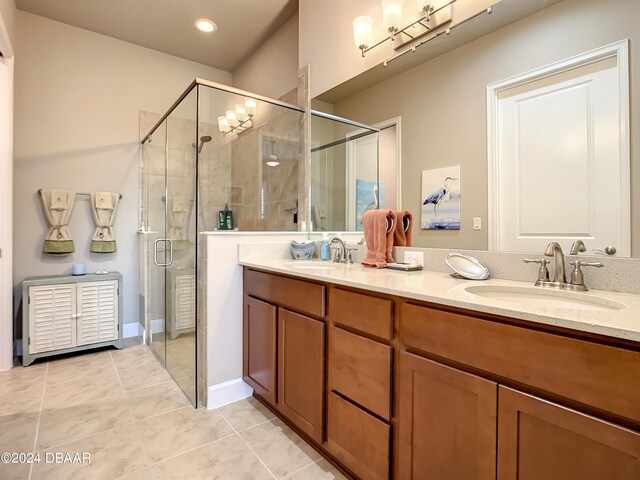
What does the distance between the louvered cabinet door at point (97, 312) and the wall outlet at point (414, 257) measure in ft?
8.76

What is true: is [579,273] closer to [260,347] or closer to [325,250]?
[325,250]

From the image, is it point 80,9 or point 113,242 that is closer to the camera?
point 80,9

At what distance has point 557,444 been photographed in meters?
0.77

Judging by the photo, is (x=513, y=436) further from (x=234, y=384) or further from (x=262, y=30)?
(x=262, y=30)

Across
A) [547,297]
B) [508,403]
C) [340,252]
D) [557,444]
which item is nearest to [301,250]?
[340,252]

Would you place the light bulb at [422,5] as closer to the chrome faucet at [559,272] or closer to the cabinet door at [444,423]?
the chrome faucet at [559,272]

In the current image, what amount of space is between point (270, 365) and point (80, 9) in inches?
135

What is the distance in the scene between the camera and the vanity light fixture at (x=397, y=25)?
5.44 ft

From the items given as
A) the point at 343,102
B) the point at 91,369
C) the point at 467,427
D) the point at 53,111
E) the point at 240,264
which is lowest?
the point at 91,369

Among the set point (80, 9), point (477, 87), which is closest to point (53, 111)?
point (80, 9)

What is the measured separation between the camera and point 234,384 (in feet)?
6.85

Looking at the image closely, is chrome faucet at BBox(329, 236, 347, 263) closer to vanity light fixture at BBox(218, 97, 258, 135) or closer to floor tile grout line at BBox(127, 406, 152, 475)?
vanity light fixture at BBox(218, 97, 258, 135)

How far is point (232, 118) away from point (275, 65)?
0.95m

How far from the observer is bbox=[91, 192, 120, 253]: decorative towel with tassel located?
3.09 m
